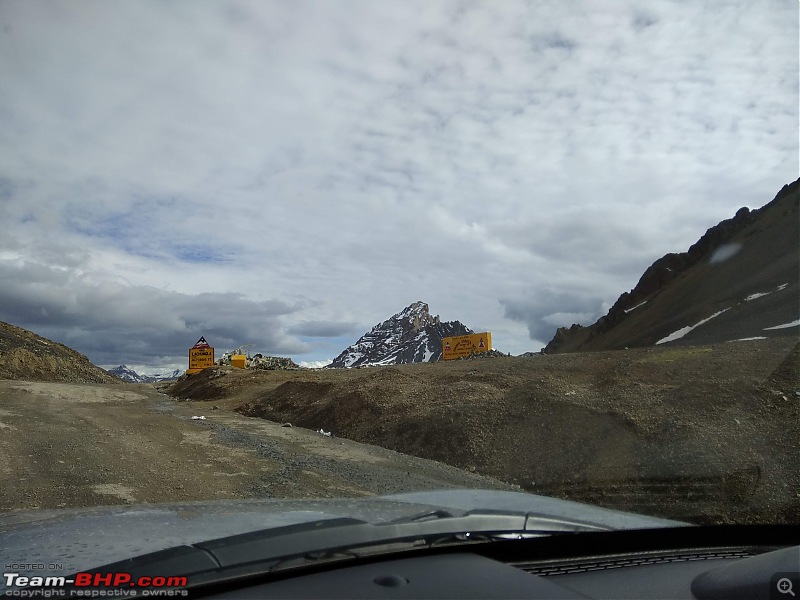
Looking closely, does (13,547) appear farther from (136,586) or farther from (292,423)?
(292,423)

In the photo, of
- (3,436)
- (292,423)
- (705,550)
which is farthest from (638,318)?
(705,550)

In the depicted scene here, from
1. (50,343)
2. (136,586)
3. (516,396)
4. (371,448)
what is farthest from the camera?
(50,343)

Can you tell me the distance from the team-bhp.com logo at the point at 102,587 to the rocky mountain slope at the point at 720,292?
3239 cm

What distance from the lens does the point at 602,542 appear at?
10.6 feet

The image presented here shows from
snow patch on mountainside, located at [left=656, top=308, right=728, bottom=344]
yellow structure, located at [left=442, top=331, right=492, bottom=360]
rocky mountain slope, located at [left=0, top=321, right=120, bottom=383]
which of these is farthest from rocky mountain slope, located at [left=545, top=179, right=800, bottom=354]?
rocky mountain slope, located at [left=0, top=321, right=120, bottom=383]

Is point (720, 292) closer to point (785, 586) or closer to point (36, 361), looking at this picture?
point (36, 361)

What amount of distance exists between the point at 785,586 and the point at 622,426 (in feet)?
32.5

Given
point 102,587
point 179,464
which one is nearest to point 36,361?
point 179,464

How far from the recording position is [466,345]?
49.7m

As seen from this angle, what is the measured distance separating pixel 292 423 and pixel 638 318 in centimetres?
5916

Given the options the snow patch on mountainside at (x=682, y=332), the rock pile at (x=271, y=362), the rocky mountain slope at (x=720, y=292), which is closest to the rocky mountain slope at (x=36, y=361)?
the rock pile at (x=271, y=362)

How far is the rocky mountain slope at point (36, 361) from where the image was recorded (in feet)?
154

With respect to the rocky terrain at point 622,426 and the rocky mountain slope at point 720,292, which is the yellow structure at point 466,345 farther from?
the rocky terrain at point 622,426

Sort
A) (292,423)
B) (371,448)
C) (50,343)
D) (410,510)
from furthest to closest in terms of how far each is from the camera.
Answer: (50,343)
(292,423)
(371,448)
(410,510)
